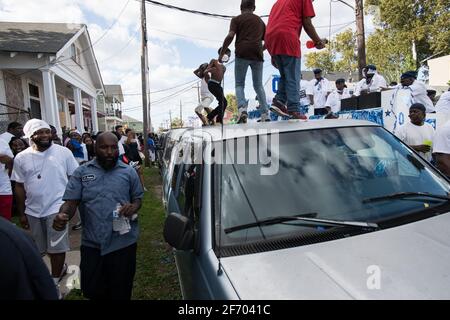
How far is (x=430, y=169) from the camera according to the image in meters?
2.55

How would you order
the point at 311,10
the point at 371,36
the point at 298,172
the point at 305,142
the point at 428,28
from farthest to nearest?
the point at 371,36
the point at 428,28
the point at 311,10
the point at 305,142
the point at 298,172

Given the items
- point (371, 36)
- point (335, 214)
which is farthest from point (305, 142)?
point (371, 36)

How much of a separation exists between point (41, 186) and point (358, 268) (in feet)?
11.3

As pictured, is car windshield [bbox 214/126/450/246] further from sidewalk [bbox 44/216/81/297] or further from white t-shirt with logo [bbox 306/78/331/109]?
white t-shirt with logo [bbox 306/78/331/109]

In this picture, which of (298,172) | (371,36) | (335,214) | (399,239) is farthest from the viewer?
(371,36)

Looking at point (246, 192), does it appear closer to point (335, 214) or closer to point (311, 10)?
point (335, 214)

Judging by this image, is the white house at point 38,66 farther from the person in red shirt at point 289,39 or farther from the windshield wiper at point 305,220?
the windshield wiper at point 305,220

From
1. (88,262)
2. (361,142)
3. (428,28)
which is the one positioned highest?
(428,28)

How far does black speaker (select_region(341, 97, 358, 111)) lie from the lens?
7275 mm

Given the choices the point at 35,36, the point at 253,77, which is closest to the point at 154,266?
the point at 253,77

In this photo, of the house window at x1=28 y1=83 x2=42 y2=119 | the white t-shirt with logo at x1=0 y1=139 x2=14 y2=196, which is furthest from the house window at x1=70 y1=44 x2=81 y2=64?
the white t-shirt with logo at x1=0 y1=139 x2=14 y2=196

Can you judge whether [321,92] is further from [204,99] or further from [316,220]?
[316,220]

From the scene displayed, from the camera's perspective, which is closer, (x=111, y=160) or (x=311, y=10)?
(x=111, y=160)

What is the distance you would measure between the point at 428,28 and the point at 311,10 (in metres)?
23.8
